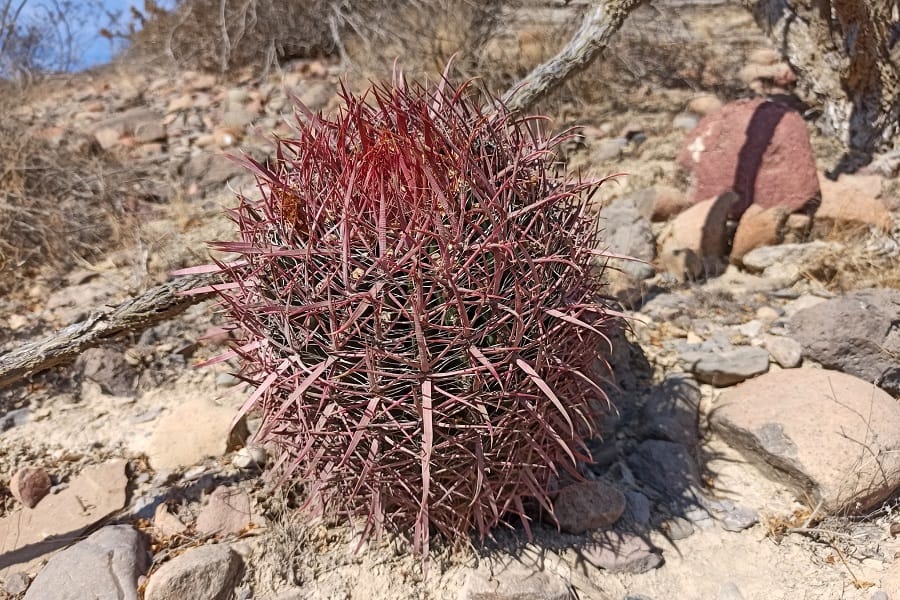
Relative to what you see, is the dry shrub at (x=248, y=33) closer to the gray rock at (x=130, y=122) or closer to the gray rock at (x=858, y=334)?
the gray rock at (x=130, y=122)

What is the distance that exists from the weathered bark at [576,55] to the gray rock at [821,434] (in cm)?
168

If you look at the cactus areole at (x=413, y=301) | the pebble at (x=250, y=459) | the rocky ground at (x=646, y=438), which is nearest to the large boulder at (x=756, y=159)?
the rocky ground at (x=646, y=438)

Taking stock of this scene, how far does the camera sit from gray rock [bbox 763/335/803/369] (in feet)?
9.27

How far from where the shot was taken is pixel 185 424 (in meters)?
2.67

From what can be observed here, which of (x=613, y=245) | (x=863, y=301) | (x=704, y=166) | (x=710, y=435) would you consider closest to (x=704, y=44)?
(x=704, y=166)

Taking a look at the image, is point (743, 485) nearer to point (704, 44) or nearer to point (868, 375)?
point (868, 375)

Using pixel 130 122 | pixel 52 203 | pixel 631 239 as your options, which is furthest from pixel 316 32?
pixel 631 239

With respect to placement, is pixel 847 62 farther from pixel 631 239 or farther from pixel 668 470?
pixel 668 470

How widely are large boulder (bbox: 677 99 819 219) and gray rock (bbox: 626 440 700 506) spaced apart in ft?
6.55

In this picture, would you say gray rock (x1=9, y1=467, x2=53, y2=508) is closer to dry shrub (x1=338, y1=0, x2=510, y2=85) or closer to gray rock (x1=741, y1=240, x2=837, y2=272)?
gray rock (x1=741, y1=240, x2=837, y2=272)

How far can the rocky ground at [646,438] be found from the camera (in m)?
2.06

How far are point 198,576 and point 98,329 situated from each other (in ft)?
3.00

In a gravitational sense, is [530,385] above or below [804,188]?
above

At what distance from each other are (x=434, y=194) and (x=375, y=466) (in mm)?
702
